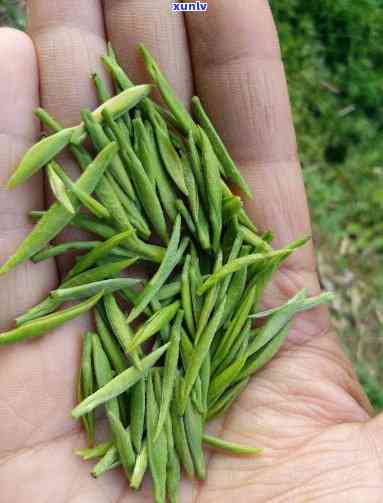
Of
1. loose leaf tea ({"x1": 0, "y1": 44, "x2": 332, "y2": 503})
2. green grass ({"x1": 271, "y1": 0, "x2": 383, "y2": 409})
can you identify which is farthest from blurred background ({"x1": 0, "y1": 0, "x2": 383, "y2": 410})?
loose leaf tea ({"x1": 0, "y1": 44, "x2": 332, "y2": 503})

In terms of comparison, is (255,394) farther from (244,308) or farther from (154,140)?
(154,140)

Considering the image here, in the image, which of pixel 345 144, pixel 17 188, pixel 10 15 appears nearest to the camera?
pixel 17 188

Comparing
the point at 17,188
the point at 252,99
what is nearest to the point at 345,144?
the point at 252,99

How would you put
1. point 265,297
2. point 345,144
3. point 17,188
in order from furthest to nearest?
point 345,144, point 265,297, point 17,188

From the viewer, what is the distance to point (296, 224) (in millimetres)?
1571

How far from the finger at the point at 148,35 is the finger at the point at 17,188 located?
24 cm

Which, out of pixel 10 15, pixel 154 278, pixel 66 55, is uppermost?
pixel 10 15

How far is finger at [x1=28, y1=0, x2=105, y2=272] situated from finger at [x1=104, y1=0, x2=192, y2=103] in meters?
0.06

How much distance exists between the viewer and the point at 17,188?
1382 mm

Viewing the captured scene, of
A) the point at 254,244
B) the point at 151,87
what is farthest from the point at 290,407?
the point at 151,87

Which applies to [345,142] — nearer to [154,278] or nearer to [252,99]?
[252,99]

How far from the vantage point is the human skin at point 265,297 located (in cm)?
130

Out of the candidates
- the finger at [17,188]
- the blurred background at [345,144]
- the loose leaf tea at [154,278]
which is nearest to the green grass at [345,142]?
the blurred background at [345,144]

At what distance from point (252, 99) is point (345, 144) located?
942 mm
